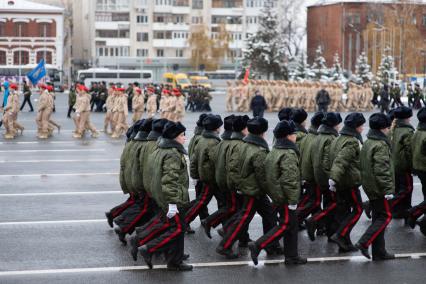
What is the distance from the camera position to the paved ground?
980 cm

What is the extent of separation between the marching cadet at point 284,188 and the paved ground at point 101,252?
26 centimetres

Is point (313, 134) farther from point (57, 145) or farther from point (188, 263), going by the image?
Result: point (57, 145)

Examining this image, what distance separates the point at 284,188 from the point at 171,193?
1276 mm

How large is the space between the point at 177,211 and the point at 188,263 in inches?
33.5

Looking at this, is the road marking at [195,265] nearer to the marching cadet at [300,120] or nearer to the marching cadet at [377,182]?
the marching cadet at [377,182]

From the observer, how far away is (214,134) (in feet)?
39.2

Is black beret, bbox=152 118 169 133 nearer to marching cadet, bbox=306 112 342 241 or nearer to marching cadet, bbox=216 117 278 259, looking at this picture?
marching cadet, bbox=216 117 278 259

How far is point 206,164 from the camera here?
39.1 ft

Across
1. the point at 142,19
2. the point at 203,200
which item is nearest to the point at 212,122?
the point at 203,200

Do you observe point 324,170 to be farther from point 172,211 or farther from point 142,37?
point 142,37

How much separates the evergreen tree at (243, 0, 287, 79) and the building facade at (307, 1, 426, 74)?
461 inches

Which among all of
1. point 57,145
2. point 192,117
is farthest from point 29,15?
point 57,145

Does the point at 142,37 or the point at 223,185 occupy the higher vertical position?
the point at 142,37

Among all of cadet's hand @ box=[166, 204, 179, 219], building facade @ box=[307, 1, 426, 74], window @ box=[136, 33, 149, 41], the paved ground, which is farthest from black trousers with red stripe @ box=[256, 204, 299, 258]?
window @ box=[136, 33, 149, 41]
